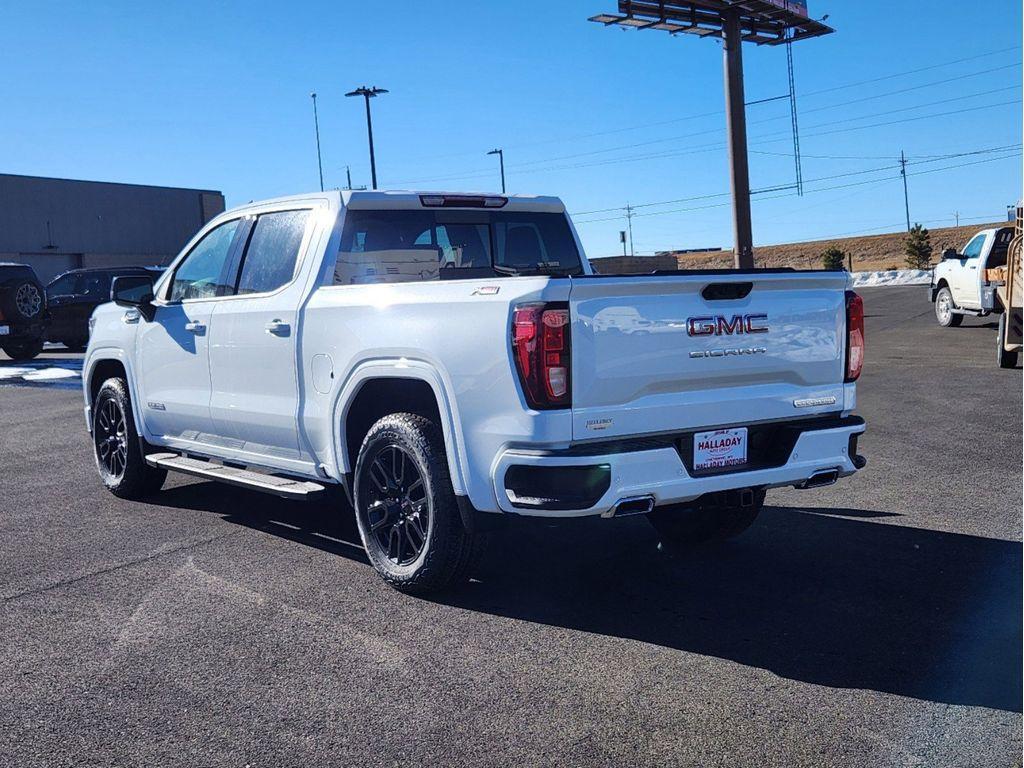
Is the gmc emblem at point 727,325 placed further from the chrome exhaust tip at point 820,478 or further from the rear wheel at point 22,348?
the rear wheel at point 22,348

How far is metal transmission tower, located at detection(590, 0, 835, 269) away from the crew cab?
12925 mm

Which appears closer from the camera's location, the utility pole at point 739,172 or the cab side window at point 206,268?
the cab side window at point 206,268

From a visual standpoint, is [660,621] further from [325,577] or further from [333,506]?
[333,506]

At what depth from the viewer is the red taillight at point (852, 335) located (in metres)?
5.41

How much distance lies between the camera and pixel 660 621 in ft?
16.0

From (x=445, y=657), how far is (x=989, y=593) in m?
2.55

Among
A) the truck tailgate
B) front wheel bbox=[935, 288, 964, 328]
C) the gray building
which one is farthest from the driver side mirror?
the gray building

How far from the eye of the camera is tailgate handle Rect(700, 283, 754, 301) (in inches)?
193

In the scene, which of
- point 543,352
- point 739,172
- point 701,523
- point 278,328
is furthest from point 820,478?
point 739,172

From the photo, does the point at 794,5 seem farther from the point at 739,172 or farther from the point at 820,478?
the point at 820,478

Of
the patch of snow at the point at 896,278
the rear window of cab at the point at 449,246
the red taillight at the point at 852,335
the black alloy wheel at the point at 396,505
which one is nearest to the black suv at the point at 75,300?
the rear window of cab at the point at 449,246

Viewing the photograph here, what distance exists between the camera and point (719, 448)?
16.3ft

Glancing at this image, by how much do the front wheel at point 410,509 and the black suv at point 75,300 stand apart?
59.9 ft

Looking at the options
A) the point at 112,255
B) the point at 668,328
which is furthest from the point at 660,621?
the point at 112,255
